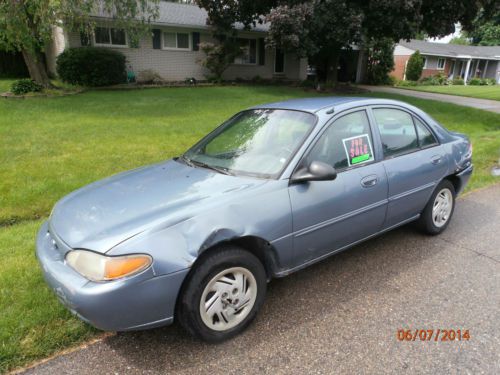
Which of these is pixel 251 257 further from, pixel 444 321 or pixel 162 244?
pixel 444 321

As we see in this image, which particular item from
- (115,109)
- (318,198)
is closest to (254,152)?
(318,198)

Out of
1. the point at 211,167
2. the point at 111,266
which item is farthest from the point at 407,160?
the point at 111,266

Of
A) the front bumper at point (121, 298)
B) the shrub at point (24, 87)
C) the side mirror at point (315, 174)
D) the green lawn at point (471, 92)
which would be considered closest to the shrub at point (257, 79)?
the green lawn at point (471, 92)

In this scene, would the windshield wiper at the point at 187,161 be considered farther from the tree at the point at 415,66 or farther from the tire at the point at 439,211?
the tree at the point at 415,66

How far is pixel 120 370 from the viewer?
2.43 m

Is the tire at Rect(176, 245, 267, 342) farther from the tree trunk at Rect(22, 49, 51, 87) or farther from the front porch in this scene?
the front porch

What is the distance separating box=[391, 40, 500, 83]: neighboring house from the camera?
3416 cm

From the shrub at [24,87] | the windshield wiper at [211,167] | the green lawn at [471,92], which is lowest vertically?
the green lawn at [471,92]

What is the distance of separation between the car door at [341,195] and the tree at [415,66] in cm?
3250

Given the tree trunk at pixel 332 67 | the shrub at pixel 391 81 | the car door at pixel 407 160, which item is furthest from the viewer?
the shrub at pixel 391 81

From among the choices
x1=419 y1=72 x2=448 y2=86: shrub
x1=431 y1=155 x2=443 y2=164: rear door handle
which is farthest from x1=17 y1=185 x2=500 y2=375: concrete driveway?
x1=419 y1=72 x2=448 y2=86: shrub

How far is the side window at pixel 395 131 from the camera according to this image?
371 centimetres

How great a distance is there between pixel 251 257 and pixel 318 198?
73 centimetres

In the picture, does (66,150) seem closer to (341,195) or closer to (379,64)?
(341,195)
